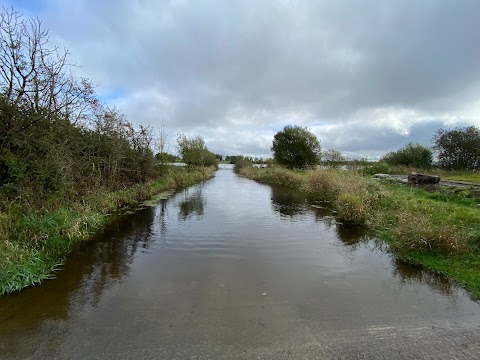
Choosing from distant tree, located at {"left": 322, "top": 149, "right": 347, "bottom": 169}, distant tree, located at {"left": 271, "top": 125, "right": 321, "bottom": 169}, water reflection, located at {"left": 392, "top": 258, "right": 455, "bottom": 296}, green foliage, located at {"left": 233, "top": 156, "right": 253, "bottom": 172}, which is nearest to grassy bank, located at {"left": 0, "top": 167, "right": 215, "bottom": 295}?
water reflection, located at {"left": 392, "top": 258, "right": 455, "bottom": 296}

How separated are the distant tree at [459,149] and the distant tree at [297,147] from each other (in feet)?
42.7

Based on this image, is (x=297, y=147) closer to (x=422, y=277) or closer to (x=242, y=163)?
(x=422, y=277)

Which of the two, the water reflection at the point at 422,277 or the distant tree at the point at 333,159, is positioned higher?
the distant tree at the point at 333,159

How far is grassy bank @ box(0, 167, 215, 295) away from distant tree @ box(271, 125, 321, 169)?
2915cm

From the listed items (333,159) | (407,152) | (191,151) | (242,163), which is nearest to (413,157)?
(407,152)

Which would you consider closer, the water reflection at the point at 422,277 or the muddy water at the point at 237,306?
the muddy water at the point at 237,306

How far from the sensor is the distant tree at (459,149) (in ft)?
91.1


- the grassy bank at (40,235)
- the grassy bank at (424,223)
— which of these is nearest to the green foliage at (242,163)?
the grassy bank at (424,223)

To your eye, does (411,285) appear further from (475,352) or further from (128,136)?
(128,136)

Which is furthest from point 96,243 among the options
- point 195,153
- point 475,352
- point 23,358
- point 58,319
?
point 195,153

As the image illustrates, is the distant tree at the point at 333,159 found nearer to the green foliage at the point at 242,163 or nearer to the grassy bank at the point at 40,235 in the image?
the grassy bank at the point at 40,235

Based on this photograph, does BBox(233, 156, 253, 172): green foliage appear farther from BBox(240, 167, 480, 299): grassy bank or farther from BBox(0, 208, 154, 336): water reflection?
BBox(0, 208, 154, 336): water reflection

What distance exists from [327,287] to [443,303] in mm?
1946

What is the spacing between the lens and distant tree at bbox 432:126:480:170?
91.1 ft
